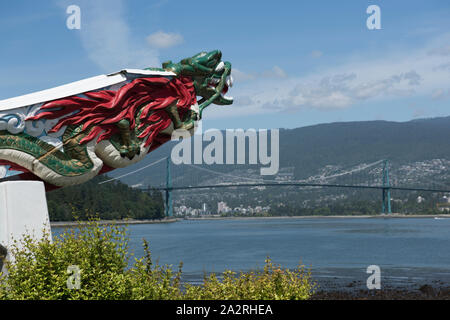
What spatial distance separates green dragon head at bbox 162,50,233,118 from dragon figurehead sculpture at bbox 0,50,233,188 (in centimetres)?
1

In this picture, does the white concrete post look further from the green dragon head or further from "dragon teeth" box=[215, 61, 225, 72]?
"dragon teeth" box=[215, 61, 225, 72]

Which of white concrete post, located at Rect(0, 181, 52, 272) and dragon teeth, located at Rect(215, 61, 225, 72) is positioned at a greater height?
dragon teeth, located at Rect(215, 61, 225, 72)

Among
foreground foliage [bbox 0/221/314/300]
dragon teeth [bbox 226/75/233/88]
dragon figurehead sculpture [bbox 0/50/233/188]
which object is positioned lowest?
foreground foliage [bbox 0/221/314/300]

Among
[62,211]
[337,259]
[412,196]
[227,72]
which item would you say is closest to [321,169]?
[412,196]

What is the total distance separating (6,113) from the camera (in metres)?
6.62

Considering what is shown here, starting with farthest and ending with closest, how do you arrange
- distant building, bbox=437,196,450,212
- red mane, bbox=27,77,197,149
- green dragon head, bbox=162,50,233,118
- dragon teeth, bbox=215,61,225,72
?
1. distant building, bbox=437,196,450,212
2. dragon teeth, bbox=215,61,225,72
3. green dragon head, bbox=162,50,233,118
4. red mane, bbox=27,77,197,149

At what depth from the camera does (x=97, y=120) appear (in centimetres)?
710

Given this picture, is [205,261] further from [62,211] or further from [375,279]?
[62,211]

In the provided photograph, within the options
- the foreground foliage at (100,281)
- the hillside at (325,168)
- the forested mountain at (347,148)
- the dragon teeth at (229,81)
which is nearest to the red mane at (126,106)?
the dragon teeth at (229,81)

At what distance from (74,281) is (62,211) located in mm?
39481

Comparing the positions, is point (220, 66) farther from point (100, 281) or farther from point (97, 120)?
point (100, 281)

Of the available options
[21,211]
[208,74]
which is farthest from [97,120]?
[208,74]

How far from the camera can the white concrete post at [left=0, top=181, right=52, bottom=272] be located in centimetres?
666

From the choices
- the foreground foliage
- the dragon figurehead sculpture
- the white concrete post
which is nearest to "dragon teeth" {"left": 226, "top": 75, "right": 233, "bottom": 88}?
the dragon figurehead sculpture
